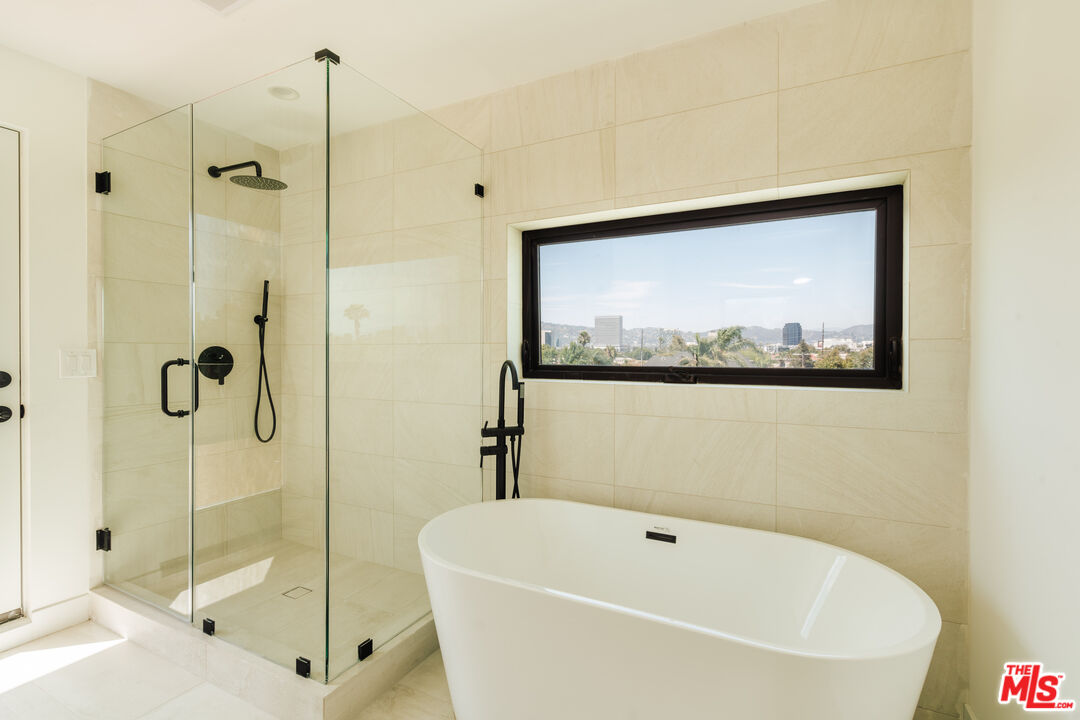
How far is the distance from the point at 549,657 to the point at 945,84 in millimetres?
2196

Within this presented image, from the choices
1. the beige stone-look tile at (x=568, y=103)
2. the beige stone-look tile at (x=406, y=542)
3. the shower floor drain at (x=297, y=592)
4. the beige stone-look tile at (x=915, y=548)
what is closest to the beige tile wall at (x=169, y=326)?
the shower floor drain at (x=297, y=592)

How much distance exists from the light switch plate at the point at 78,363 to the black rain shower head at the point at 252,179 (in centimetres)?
116

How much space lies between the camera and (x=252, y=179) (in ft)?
6.03

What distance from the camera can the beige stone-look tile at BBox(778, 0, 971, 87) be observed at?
5.46 ft

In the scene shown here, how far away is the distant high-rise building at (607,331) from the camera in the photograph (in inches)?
95.7

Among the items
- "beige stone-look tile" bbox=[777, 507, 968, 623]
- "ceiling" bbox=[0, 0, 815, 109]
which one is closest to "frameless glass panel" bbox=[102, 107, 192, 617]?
"ceiling" bbox=[0, 0, 815, 109]

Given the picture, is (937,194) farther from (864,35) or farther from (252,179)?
(252,179)

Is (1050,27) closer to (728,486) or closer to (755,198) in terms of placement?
(755,198)

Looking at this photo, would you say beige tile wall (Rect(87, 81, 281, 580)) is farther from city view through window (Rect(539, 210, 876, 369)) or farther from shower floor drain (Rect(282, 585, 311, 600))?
city view through window (Rect(539, 210, 876, 369))

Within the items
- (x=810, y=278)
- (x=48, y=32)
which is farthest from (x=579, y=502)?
(x=48, y=32)

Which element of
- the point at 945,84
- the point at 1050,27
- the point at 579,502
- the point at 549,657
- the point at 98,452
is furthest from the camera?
the point at 98,452

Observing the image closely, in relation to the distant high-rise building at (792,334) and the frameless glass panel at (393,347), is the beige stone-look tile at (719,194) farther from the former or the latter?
the frameless glass panel at (393,347)

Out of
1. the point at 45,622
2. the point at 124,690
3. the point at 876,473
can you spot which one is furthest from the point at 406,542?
the point at 876,473

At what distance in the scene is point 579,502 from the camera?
226 cm
